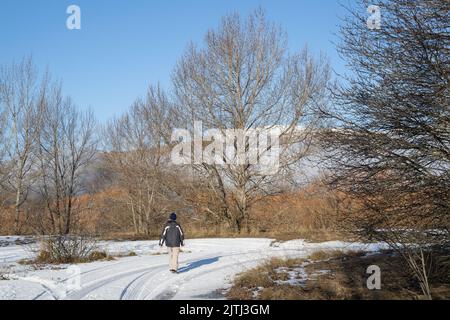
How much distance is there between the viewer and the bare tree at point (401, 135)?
8422 mm

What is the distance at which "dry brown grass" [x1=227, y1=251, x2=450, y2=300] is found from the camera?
8047 millimetres

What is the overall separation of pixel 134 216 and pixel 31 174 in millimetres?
9003

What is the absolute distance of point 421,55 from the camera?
8.42m

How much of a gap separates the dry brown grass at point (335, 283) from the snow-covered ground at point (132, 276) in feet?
2.05

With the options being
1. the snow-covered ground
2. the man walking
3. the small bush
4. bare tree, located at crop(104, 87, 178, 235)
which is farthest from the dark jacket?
bare tree, located at crop(104, 87, 178, 235)

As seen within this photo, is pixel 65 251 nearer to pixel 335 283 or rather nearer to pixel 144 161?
pixel 335 283

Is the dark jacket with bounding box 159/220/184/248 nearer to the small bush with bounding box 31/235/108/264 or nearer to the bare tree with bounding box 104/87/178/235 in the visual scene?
the small bush with bounding box 31/235/108/264

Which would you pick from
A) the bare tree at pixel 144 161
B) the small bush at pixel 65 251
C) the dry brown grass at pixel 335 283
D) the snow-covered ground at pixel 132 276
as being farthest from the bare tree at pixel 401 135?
the bare tree at pixel 144 161

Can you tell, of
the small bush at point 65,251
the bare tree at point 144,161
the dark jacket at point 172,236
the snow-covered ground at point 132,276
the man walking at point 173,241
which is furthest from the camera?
the bare tree at point 144,161

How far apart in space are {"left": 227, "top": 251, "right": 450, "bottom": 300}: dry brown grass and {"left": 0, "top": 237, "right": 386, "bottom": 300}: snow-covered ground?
63 centimetres

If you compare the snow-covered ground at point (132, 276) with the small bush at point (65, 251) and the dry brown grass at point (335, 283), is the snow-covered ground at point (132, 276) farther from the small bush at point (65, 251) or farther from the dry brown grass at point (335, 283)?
the small bush at point (65, 251)

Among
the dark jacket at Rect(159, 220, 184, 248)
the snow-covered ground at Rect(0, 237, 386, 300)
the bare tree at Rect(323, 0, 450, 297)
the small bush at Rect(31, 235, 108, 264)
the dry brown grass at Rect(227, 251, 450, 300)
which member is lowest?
the snow-covered ground at Rect(0, 237, 386, 300)
